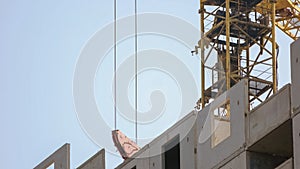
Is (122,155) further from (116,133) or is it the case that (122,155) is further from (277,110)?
(277,110)

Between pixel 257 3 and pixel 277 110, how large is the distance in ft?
113

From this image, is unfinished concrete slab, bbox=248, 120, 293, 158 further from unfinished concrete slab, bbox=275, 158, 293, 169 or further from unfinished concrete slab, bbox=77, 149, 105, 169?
unfinished concrete slab, bbox=77, 149, 105, 169

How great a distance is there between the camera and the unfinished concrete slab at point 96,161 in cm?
5516

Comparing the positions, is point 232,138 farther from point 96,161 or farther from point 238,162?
point 96,161

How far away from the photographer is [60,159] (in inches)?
2264

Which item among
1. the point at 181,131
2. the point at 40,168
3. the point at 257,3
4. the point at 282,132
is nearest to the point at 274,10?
the point at 257,3

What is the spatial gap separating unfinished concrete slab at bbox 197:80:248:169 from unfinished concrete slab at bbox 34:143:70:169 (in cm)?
1085

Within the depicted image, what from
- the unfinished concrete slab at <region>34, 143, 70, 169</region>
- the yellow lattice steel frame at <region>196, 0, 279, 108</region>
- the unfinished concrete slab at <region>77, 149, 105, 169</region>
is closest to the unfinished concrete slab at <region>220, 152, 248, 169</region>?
the unfinished concrete slab at <region>77, 149, 105, 169</region>

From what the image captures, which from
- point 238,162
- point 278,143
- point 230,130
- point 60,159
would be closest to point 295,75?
point 278,143

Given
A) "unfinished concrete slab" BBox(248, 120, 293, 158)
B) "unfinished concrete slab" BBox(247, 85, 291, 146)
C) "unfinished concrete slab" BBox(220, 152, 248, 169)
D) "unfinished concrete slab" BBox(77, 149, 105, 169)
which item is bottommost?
"unfinished concrete slab" BBox(77, 149, 105, 169)

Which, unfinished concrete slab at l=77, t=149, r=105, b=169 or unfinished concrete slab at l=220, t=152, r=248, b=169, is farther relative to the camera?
unfinished concrete slab at l=77, t=149, r=105, b=169

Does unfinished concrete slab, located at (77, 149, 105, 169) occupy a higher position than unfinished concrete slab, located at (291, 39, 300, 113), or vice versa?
unfinished concrete slab, located at (291, 39, 300, 113)

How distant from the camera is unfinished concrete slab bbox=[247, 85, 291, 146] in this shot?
42.1 meters

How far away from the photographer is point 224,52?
7650cm
